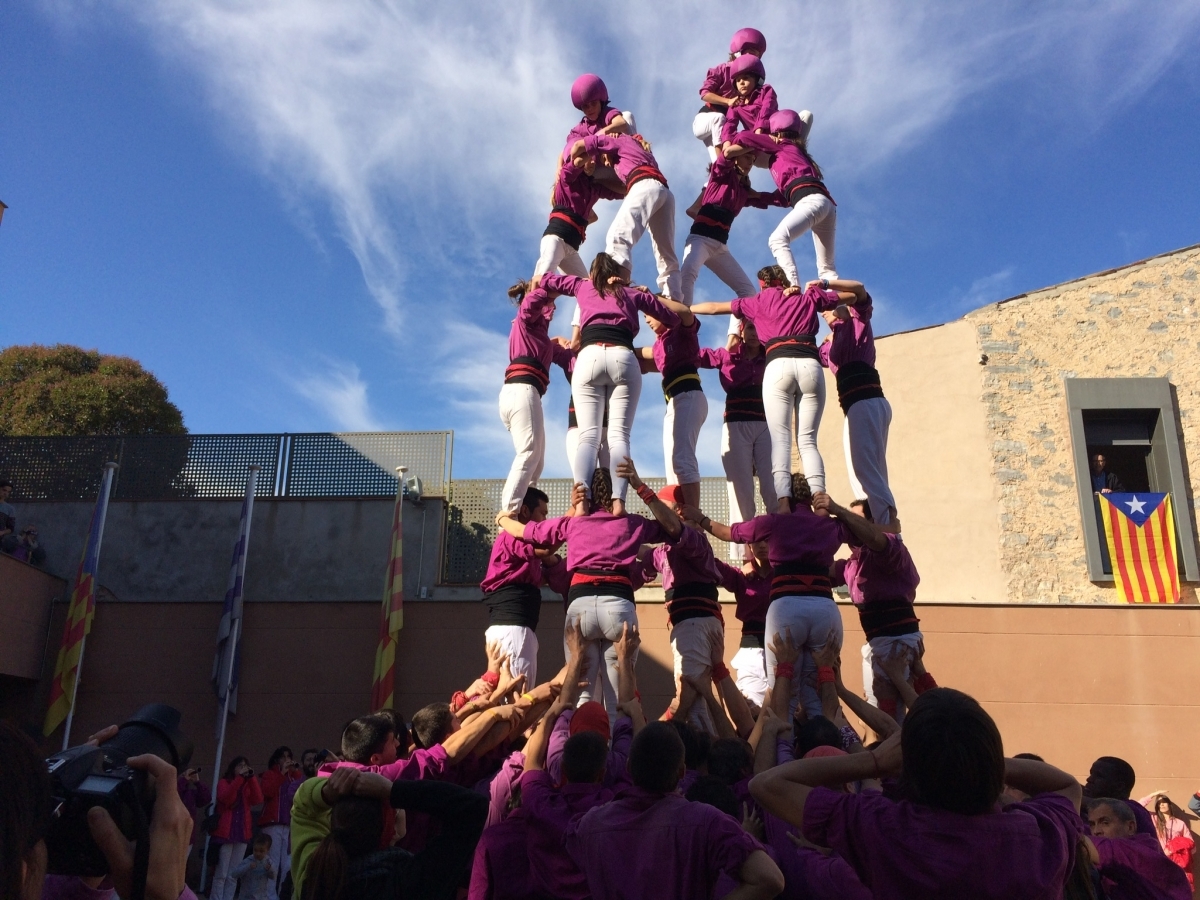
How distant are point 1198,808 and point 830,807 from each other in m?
11.0

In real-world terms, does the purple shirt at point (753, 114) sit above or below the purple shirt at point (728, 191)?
above

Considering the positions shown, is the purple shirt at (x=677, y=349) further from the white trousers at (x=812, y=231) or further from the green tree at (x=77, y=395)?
the green tree at (x=77, y=395)

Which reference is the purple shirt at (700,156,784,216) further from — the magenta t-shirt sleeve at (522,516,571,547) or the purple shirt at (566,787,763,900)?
the purple shirt at (566,787,763,900)

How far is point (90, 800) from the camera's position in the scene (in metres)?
2.09

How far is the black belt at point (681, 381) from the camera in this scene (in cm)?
865

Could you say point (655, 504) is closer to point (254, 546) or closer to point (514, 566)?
point (514, 566)

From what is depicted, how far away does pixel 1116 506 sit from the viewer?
13578 mm

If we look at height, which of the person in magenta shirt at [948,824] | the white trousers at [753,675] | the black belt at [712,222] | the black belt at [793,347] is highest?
the black belt at [712,222]

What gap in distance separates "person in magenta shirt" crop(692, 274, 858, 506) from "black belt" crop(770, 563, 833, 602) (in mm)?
643

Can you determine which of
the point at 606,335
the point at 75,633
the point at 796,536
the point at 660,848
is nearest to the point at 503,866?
the point at 660,848

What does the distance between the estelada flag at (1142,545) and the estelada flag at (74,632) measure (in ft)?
44.5

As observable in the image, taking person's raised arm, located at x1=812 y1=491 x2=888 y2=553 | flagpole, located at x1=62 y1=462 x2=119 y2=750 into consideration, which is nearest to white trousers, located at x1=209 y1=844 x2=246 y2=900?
flagpole, located at x1=62 y1=462 x2=119 y2=750

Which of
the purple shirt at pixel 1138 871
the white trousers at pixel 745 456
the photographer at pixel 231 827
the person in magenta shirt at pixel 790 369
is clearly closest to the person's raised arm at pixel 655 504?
the person in magenta shirt at pixel 790 369

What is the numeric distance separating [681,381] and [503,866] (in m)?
5.76
